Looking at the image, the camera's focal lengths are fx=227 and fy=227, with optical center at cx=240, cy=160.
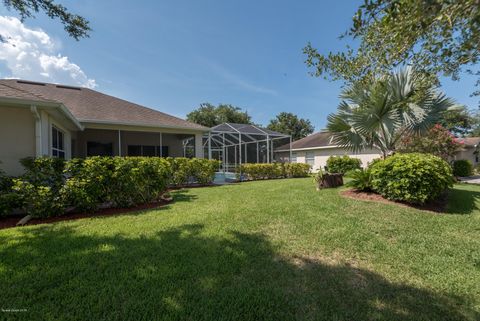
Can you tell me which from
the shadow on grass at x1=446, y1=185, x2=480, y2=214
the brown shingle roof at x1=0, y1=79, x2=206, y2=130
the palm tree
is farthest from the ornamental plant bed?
the shadow on grass at x1=446, y1=185, x2=480, y2=214

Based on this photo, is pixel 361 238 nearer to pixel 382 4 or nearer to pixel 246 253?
pixel 246 253

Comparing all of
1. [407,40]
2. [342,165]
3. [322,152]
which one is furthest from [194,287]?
[322,152]

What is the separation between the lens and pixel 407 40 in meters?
3.37

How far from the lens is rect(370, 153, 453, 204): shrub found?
5836 millimetres

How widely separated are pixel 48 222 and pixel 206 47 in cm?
1279

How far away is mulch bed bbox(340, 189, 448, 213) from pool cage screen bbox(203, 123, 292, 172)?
1110 cm

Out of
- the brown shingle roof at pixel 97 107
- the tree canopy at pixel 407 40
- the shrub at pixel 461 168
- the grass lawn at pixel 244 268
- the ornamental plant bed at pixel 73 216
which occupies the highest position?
the brown shingle roof at pixel 97 107

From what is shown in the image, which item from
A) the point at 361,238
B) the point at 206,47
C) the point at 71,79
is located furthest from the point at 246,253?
the point at 71,79

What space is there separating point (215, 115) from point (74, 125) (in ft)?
100

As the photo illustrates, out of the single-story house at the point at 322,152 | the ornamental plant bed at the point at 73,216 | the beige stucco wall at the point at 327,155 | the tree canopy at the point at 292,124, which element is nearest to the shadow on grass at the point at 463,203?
the ornamental plant bed at the point at 73,216

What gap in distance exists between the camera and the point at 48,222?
4.99 m

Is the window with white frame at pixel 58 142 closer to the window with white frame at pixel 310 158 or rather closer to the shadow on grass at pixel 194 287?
the shadow on grass at pixel 194 287

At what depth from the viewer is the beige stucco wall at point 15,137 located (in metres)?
6.02

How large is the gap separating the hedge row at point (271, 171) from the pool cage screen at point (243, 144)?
2.39 m
